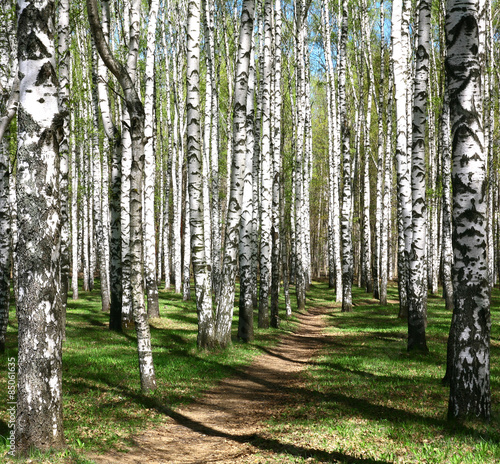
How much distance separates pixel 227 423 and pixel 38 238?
4023 millimetres

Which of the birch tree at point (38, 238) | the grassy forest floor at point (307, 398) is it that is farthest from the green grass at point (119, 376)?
the birch tree at point (38, 238)

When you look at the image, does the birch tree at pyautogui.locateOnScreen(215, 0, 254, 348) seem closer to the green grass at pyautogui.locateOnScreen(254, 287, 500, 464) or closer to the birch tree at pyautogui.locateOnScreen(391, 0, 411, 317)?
the green grass at pyautogui.locateOnScreen(254, 287, 500, 464)

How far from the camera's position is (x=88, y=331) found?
13.2 metres

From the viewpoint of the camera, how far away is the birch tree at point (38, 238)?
432 cm

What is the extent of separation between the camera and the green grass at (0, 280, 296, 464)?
5.73m

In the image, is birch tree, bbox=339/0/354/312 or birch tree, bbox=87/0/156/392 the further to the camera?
birch tree, bbox=339/0/354/312

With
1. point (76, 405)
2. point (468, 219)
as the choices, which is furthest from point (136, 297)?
point (468, 219)

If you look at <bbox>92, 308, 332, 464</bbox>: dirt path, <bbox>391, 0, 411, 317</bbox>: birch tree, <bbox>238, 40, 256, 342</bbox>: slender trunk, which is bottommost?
<bbox>92, 308, 332, 464</bbox>: dirt path

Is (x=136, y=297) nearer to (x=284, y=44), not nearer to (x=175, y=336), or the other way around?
(x=175, y=336)

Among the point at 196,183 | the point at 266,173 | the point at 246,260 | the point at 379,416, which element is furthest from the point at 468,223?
the point at 266,173

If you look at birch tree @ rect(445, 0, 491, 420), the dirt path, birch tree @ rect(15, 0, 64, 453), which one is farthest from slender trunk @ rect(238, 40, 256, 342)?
birch tree @ rect(15, 0, 64, 453)

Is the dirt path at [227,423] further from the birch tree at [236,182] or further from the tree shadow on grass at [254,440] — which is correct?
the birch tree at [236,182]

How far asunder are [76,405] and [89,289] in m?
22.9

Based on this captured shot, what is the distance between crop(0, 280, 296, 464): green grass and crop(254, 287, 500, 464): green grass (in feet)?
6.27
